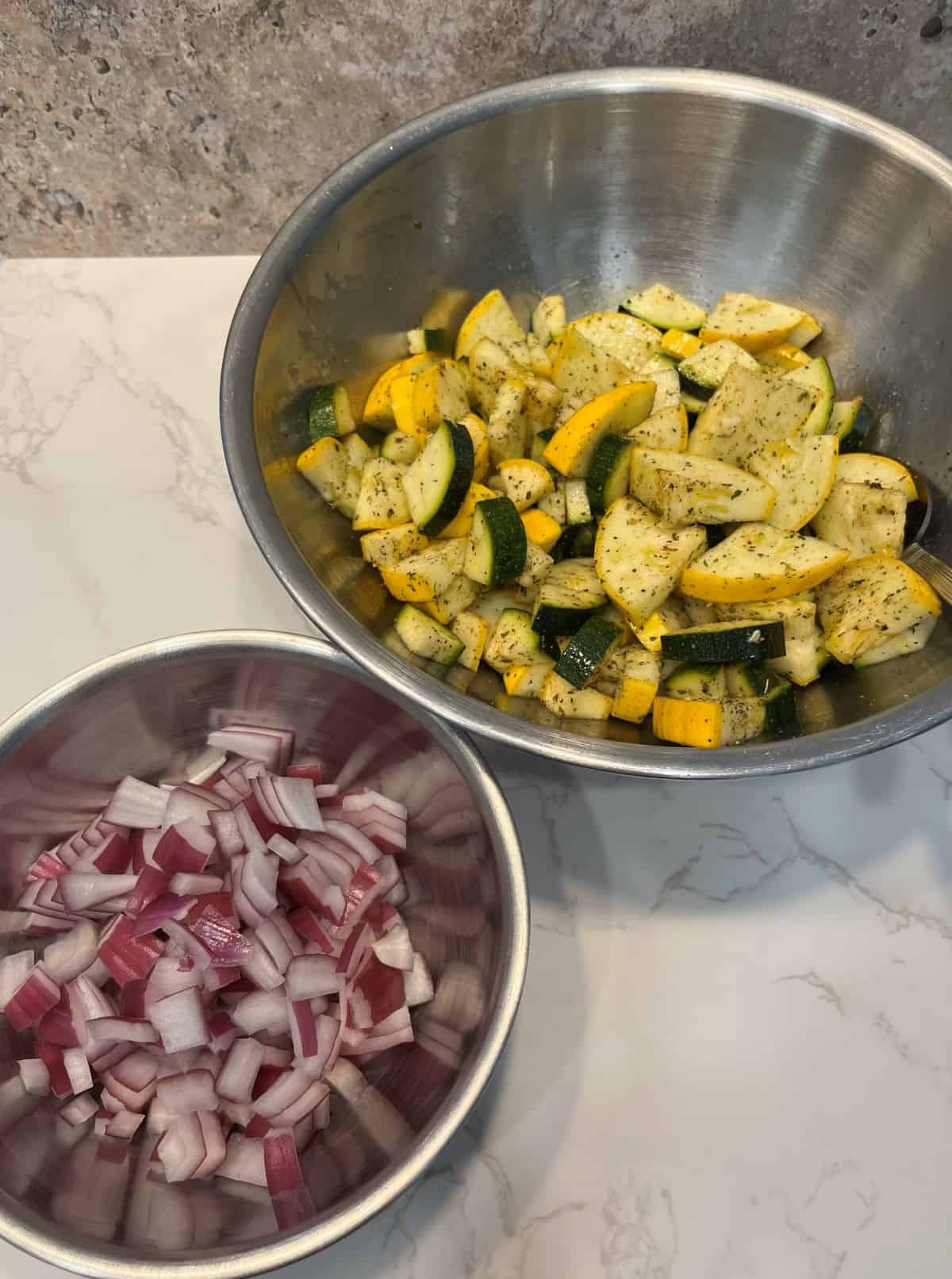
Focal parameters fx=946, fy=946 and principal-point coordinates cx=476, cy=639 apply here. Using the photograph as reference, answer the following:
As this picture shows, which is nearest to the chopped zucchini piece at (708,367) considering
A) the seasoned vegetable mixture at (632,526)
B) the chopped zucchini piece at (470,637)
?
the seasoned vegetable mixture at (632,526)

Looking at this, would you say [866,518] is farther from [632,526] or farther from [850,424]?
[632,526]

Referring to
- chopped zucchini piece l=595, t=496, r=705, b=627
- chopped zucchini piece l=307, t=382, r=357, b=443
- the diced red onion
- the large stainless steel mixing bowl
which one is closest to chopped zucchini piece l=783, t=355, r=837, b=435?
the large stainless steel mixing bowl

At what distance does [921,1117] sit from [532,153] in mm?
1287

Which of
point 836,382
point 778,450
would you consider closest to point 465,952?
point 778,450

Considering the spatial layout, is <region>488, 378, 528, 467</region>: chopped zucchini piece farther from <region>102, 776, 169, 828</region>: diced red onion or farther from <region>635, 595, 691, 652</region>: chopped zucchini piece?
<region>102, 776, 169, 828</region>: diced red onion

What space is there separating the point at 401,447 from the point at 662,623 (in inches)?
15.8

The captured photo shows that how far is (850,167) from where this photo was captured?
4.06 ft

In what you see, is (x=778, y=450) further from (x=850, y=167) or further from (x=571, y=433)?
(x=850, y=167)

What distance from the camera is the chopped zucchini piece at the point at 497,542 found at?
42.4 inches

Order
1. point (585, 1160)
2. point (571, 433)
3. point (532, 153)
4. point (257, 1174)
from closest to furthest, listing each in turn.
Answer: point (257, 1174), point (585, 1160), point (571, 433), point (532, 153)

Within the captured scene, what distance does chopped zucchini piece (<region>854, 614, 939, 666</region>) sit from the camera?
1086 millimetres

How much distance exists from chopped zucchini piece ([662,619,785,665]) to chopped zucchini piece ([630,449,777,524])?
0.14 meters

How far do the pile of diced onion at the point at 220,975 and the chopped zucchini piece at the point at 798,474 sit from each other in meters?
0.59

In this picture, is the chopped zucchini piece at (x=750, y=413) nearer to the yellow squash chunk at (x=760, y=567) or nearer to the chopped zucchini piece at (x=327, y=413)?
the yellow squash chunk at (x=760, y=567)
